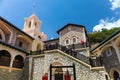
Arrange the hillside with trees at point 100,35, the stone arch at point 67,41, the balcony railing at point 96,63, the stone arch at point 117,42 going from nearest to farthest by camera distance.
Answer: the balcony railing at point 96,63 → the stone arch at point 117,42 → the stone arch at point 67,41 → the hillside with trees at point 100,35

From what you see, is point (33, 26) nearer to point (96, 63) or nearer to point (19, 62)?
point (19, 62)

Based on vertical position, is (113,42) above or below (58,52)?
above

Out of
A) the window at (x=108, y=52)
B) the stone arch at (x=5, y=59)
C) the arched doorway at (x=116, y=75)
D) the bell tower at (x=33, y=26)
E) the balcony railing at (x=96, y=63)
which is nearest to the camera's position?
the balcony railing at (x=96, y=63)

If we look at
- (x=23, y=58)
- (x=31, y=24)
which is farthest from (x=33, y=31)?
(x=23, y=58)

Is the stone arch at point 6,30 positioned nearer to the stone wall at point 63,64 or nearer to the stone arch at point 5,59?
the stone arch at point 5,59

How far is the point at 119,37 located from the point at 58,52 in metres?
6.70

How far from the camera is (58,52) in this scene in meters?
13.7

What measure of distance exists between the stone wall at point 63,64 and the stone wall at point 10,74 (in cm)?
198

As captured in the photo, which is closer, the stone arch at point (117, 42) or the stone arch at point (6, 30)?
the stone arch at point (117, 42)

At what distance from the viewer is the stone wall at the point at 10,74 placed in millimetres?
13557

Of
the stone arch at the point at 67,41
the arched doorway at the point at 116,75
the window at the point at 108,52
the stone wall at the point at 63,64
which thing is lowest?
the arched doorway at the point at 116,75

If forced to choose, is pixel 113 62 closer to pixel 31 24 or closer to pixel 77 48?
pixel 77 48

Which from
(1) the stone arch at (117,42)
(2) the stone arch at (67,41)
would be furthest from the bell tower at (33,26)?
(1) the stone arch at (117,42)

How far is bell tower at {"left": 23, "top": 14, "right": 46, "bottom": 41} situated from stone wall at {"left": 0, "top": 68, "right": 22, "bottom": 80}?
11890 mm
